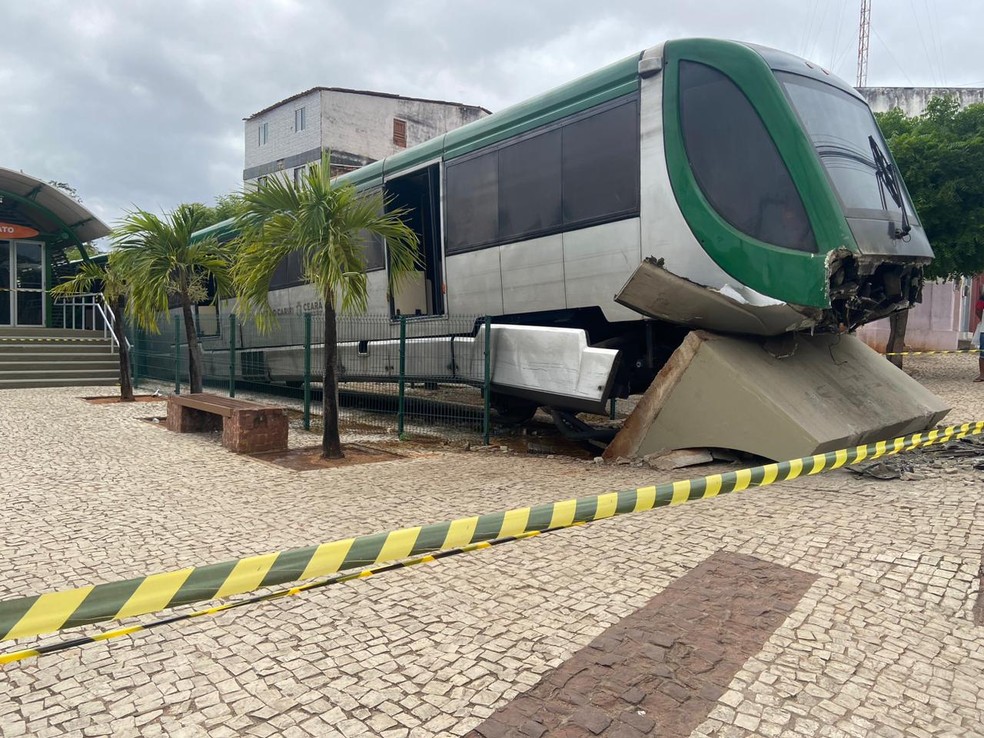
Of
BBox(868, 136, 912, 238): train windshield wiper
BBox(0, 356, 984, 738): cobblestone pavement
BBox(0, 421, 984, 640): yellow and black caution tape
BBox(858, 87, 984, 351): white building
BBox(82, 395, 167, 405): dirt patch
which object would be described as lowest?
BBox(0, 356, 984, 738): cobblestone pavement

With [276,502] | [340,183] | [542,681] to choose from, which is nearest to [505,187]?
[340,183]

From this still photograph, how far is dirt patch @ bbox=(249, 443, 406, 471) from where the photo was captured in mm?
7277

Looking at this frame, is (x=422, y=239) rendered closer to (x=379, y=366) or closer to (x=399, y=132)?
(x=379, y=366)

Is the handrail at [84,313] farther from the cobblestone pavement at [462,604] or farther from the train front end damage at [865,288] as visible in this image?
the train front end damage at [865,288]

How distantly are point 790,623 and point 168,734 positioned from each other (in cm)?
266

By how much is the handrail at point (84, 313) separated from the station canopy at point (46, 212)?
1.66 meters

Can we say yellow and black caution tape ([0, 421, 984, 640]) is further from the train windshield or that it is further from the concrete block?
the train windshield

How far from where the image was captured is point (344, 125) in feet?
119

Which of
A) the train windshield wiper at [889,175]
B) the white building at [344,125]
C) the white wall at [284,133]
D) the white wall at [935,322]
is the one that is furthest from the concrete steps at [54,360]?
the white wall at [935,322]

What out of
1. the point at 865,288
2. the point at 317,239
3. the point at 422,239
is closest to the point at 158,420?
the point at 422,239

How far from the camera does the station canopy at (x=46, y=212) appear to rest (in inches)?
709

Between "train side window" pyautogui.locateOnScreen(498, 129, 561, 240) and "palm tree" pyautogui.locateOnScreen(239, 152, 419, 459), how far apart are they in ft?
4.57

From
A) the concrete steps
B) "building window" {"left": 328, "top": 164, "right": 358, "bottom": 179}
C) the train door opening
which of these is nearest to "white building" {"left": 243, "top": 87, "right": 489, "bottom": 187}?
"building window" {"left": 328, "top": 164, "right": 358, "bottom": 179}

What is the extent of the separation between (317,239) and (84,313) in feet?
54.4
